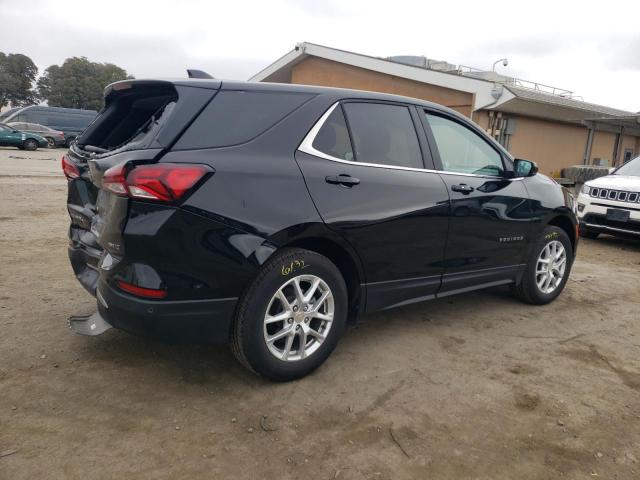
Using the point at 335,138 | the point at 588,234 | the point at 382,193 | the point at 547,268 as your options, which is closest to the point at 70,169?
the point at 335,138

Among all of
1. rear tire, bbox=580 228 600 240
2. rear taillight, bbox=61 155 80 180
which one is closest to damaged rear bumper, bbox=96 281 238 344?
rear taillight, bbox=61 155 80 180

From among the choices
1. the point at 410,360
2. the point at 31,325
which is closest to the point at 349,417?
the point at 410,360

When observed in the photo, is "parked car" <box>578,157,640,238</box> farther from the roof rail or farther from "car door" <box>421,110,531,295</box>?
the roof rail

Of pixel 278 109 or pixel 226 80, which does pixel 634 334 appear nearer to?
pixel 278 109

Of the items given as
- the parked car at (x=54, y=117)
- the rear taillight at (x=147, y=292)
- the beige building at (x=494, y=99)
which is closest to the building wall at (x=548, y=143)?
the beige building at (x=494, y=99)

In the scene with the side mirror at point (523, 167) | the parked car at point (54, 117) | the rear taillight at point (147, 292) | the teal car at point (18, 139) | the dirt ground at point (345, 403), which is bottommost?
the dirt ground at point (345, 403)

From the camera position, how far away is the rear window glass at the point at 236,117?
9.02 ft

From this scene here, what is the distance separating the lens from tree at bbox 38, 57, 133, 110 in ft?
190

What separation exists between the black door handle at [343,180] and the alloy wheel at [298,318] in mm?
566

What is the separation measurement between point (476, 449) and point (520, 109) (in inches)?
666

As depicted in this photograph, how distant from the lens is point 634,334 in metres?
4.22

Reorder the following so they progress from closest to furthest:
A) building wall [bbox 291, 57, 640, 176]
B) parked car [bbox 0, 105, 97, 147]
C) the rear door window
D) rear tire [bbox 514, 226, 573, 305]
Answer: the rear door window, rear tire [bbox 514, 226, 573, 305], building wall [bbox 291, 57, 640, 176], parked car [bbox 0, 105, 97, 147]

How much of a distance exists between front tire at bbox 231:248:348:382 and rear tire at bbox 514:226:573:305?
2203 mm

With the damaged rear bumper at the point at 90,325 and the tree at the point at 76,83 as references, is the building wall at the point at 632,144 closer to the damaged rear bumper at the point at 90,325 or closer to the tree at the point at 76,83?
the damaged rear bumper at the point at 90,325
